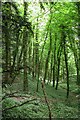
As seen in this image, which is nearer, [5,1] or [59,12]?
[5,1]

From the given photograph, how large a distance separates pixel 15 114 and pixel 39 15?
39.0ft

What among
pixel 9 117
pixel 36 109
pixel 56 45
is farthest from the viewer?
pixel 56 45

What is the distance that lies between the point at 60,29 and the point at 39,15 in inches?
98.5

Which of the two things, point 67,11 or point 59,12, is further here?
point 59,12

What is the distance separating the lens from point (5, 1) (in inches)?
301

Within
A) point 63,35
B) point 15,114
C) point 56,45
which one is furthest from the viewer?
point 56,45

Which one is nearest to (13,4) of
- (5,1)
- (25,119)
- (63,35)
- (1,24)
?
(5,1)

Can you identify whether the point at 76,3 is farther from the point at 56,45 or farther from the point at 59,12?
the point at 56,45

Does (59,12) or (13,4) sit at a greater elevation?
(59,12)

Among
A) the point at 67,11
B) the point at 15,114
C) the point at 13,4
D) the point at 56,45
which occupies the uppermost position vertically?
the point at 67,11

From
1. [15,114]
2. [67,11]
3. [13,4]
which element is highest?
[67,11]

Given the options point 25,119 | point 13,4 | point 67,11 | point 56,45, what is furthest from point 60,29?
point 13,4

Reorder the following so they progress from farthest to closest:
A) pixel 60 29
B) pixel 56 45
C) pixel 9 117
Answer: pixel 56 45
pixel 60 29
pixel 9 117

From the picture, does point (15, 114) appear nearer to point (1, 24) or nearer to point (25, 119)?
point (25, 119)
